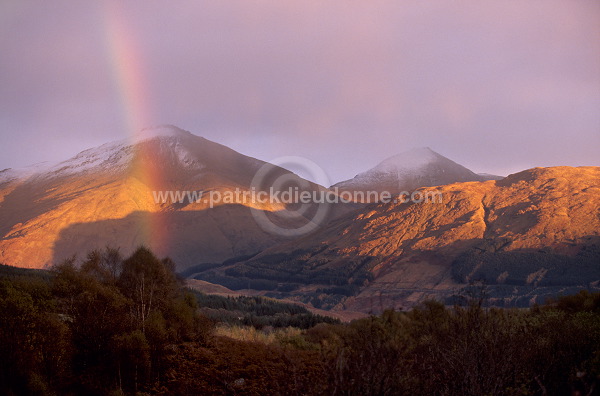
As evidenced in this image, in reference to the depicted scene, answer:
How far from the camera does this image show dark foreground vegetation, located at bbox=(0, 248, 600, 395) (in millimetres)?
8875

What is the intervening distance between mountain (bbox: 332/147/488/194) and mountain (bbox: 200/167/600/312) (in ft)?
248

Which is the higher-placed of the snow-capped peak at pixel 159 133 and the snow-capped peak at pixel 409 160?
the snow-capped peak at pixel 159 133

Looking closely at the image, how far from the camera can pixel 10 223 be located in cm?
10256

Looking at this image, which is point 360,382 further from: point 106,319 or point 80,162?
point 80,162

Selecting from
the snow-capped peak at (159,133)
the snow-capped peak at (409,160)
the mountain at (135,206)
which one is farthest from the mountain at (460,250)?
the snow-capped peak at (159,133)

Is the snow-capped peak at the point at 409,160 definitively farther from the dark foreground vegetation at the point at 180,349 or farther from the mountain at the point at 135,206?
the dark foreground vegetation at the point at 180,349

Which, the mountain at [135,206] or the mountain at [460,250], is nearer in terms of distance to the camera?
the mountain at [460,250]

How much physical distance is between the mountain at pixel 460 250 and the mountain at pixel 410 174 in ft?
248

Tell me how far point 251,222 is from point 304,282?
5145 centimetres

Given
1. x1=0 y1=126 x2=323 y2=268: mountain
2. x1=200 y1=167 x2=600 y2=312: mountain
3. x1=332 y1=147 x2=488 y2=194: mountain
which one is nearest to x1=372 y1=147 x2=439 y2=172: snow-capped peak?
x1=332 y1=147 x2=488 y2=194: mountain

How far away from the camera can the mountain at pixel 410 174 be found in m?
144

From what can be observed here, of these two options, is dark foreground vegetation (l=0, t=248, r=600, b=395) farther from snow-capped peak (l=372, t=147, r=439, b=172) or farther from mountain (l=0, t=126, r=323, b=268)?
snow-capped peak (l=372, t=147, r=439, b=172)

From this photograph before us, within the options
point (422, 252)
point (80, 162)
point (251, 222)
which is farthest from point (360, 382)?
point (80, 162)

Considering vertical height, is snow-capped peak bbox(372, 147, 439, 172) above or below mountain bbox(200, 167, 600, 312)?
above
